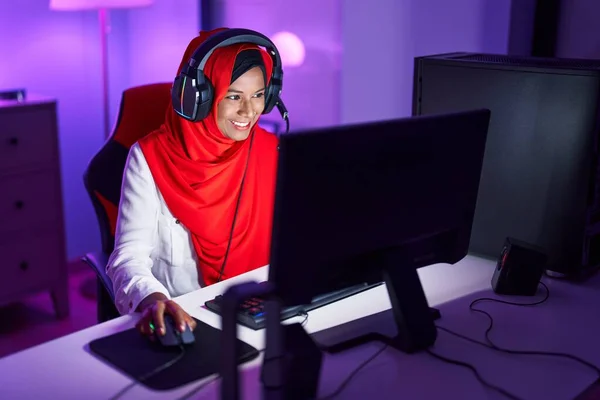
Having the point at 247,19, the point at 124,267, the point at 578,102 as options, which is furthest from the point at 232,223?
the point at 247,19

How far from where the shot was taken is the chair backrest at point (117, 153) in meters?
1.90

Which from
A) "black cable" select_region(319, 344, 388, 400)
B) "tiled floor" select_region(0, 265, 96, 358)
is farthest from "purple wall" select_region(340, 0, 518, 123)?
"tiled floor" select_region(0, 265, 96, 358)

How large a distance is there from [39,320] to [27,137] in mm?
761

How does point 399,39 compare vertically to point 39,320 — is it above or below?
above

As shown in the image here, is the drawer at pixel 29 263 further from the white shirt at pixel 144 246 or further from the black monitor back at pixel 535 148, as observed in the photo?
the black monitor back at pixel 535 148

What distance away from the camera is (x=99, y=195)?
6.25 feet

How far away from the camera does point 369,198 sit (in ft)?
3.95

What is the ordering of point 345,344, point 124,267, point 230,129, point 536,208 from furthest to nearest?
point 230,129
point 536,208
point 124,267
point 345,344

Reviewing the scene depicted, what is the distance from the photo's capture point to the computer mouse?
49.4 inches

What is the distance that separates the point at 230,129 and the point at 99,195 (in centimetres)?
39

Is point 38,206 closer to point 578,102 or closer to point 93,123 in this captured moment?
point 93,123

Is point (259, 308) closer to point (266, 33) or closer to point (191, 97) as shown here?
point (191, 97)

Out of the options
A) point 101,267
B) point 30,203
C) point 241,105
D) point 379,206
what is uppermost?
point 241,105

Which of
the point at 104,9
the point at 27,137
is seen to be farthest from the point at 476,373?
the point at 104,9
